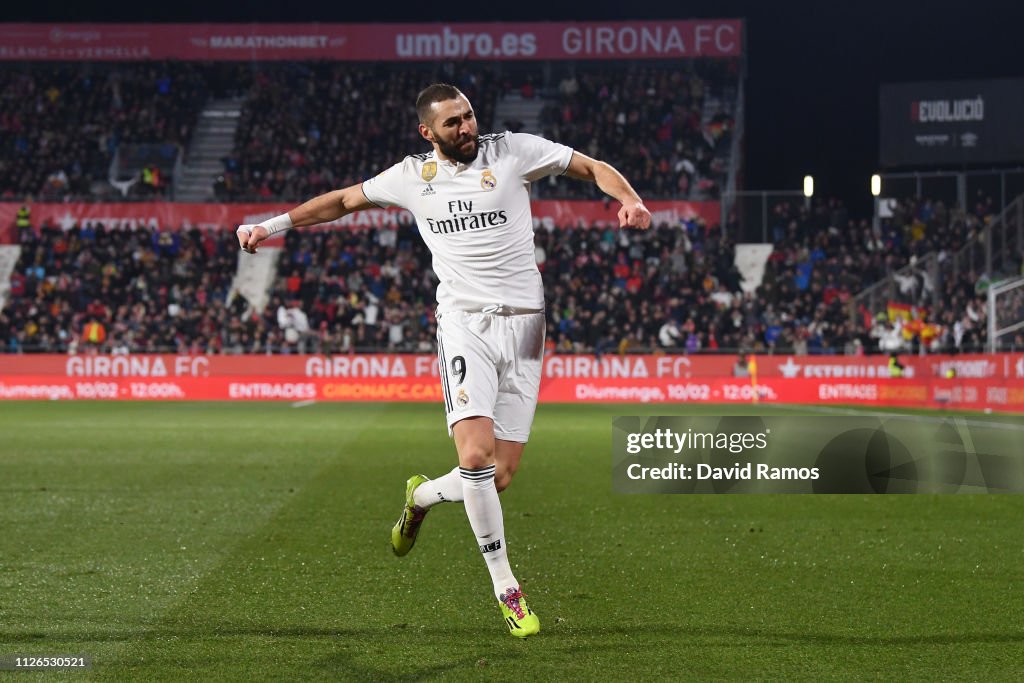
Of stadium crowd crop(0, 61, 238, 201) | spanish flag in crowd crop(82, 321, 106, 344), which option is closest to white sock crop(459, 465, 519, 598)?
spanish flag in crowd crop(82, 321, 106, 344)

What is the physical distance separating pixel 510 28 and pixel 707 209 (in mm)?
11796

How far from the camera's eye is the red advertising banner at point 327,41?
1857 inches

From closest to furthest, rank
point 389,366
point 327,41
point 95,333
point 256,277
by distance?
point 389,366 → point 95,333 → point 256,277 → point 327,41

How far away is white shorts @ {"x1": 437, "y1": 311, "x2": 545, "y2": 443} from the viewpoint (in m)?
6.24

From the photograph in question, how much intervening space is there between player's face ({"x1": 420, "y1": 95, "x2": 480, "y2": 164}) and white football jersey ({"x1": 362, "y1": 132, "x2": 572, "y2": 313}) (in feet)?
0.44

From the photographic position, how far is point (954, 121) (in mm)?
45188

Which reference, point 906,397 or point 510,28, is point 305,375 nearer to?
point 906,397

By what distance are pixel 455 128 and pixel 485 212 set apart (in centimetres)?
45

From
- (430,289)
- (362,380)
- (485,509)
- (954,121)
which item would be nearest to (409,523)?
(485,509)

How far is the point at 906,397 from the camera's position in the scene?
1212 inches

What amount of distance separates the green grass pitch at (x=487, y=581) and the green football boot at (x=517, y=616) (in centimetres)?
8

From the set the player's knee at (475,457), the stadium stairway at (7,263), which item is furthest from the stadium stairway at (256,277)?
the player's knee at (475,457)
